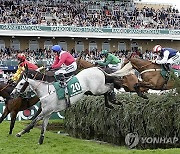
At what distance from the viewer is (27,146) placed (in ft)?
34.0

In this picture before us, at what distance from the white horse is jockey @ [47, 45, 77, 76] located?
1.90 feet

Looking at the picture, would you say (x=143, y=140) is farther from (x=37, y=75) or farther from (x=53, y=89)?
(x=37, y=75)

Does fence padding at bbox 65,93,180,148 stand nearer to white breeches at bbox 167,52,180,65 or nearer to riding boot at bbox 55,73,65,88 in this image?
white breeches at bbox 167,52,180,65

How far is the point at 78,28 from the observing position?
38.1 m

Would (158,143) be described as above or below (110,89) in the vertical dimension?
below

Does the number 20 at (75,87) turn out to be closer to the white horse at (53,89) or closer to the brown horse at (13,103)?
the white horse at (53,89)

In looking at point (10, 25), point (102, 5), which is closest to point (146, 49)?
point (102, 5)

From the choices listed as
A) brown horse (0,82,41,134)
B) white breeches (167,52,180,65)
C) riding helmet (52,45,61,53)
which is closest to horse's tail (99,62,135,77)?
white breeches (167,52,180,65)

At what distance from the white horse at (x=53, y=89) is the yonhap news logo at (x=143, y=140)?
1.61m

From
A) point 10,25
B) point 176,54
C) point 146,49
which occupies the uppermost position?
point 176,54

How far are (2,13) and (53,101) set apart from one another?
28.3 m

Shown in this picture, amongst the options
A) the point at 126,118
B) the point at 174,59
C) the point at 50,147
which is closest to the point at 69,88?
the point at 50,147

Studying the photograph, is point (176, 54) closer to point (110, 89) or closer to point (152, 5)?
point (110, 89)

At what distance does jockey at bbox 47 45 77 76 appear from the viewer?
37.4 feet
